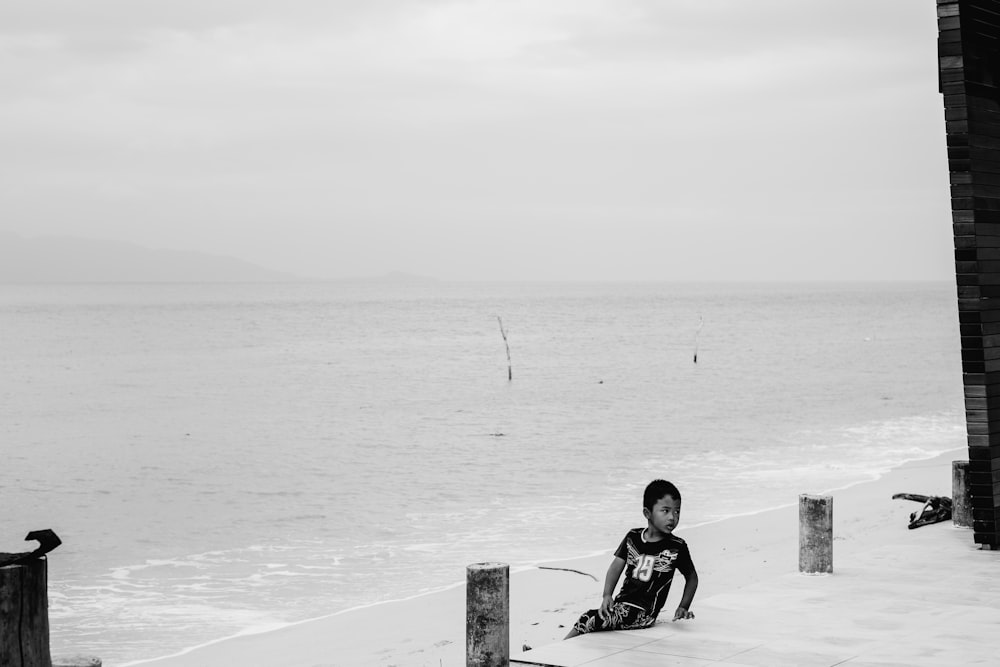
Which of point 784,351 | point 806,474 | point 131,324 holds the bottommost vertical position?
point 806,474

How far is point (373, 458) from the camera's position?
3081 cm

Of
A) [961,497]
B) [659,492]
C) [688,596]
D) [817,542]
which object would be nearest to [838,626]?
[688,596]

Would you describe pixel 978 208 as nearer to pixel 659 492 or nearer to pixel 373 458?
pixel 659 492

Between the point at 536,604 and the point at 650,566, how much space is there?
5992 mm

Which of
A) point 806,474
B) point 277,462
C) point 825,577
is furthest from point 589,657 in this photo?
point 277,462

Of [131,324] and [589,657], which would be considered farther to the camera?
[131,324]

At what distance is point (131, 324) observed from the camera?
130125 mm

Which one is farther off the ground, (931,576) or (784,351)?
(784,351)

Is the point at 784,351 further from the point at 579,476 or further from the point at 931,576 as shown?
the point at 931,576

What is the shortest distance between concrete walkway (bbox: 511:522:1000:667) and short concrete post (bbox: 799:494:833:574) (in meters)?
0.14

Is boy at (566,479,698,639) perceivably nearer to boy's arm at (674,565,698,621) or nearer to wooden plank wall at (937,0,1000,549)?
boy's arm at (674,565,698,621)

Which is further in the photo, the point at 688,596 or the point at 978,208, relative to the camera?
the point at 978,208

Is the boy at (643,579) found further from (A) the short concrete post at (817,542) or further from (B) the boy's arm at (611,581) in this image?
(A) the short concrete post at (817,542)

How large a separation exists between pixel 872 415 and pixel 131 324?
107m
